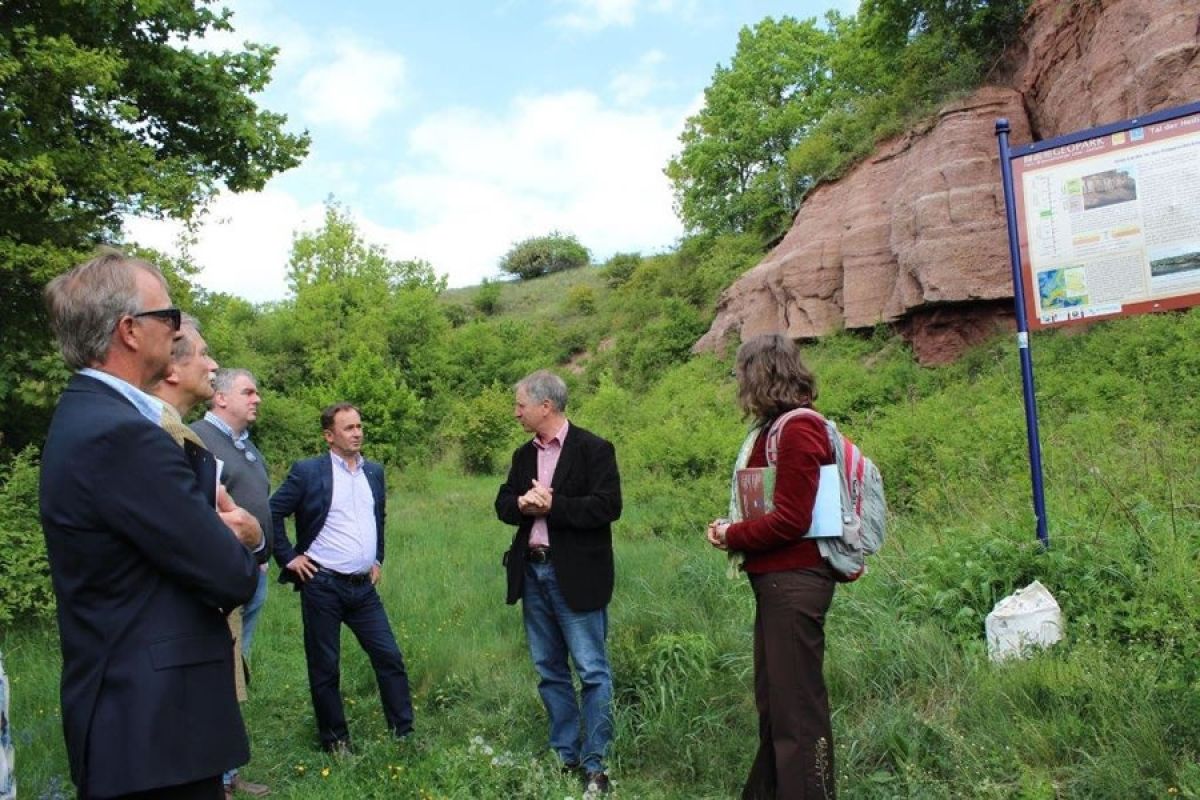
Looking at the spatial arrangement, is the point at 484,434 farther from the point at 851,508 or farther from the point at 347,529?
the point at 851,508

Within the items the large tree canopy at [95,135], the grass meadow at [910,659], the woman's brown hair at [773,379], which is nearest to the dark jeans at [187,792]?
the grass meadow at [910,659]

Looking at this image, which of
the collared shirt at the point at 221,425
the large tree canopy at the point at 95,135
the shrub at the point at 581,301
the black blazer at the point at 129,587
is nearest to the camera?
the black blazer at the point at 129,587

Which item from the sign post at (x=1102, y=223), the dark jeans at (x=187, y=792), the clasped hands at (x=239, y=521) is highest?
the sign post at (x=1102, y=223)

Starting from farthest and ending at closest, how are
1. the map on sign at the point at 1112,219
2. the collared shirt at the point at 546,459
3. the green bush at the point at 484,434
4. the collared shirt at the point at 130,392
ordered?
the green bush at the point at 484,434 < the map on sign at the point at 1112,219 < the collared shirt at the point at 546,459 < the collared shirt at the point at 130,392

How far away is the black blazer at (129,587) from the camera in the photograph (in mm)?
2057

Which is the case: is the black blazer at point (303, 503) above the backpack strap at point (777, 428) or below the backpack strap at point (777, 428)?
below

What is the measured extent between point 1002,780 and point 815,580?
4.10ft

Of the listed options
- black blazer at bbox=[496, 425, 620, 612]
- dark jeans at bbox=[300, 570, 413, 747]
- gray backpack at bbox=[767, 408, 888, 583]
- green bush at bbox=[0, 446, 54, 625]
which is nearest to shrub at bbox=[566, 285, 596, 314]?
green bush at bbox=[0, 446, 54, 625]

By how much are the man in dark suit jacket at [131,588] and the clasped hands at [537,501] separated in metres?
2.29

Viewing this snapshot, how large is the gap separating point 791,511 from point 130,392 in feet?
7.69

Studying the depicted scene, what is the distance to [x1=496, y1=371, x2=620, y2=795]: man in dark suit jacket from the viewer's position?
443 cm

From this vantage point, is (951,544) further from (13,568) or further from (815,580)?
(13,568)

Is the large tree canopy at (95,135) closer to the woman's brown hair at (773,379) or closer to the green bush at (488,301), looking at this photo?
the woman's brown hair at (773,379)

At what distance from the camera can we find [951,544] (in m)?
5.59
